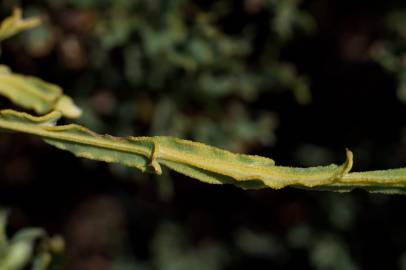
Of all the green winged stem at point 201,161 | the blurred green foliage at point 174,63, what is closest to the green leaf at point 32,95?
the green winged stem at point 201,161

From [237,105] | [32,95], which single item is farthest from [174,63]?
[32,95]

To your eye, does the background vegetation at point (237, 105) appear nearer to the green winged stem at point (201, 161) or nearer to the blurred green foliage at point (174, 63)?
the blurred green foliage at point (174, 63)

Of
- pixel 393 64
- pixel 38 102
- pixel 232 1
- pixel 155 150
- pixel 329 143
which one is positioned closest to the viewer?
pixel 155 150

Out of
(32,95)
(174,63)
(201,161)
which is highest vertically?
(174,63)

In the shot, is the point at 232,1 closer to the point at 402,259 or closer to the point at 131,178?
the point at 131,178

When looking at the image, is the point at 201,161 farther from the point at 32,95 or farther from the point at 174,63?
the point at 174,63

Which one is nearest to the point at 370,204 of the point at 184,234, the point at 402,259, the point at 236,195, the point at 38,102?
the point at 402,259

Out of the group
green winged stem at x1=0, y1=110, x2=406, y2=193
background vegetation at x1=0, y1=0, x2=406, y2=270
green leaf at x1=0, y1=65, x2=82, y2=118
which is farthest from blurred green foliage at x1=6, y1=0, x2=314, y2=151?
green winged stem at x1=0, y1=110, x2=406, y2=193
